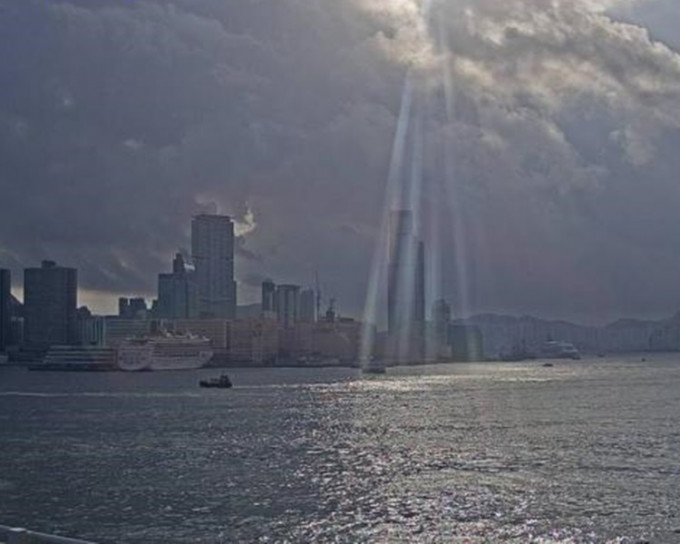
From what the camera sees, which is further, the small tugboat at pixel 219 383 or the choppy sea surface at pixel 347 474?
the small tugboat at pixel 219 383

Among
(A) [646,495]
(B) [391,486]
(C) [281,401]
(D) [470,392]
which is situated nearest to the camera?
(A) [646,495]

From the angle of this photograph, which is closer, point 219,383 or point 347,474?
point 347,474

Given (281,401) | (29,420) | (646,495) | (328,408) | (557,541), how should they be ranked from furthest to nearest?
(281,401) < (328,408) < (29,420) < (646,495) < (557,541)

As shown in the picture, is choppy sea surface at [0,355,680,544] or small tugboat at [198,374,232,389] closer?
choppy sea surface at [0,355,680,544]

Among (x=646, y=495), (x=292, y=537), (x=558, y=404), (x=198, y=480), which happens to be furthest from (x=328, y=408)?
(x=292, y=537)

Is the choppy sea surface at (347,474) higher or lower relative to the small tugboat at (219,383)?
lower

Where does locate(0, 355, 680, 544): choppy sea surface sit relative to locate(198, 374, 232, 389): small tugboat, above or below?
below

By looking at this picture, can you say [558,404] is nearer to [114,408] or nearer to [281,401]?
[281,401]

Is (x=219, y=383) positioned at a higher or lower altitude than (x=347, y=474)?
higher
